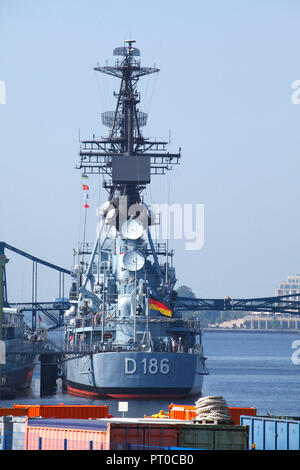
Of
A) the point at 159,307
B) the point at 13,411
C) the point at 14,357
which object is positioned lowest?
the point at 13,411

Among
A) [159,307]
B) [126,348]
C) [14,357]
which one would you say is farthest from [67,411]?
[14,357]

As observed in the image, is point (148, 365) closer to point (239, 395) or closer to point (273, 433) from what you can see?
point (239, 395)

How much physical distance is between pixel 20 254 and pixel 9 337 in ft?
184

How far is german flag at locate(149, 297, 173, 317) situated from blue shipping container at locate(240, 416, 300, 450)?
1376 inches

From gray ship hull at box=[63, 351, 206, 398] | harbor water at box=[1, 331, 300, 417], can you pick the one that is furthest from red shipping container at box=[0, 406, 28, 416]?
gray ship hull at box=[63, 351, 206, 398]

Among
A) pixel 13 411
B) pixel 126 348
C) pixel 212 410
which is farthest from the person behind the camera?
pixel 126 348

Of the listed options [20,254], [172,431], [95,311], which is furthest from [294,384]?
[172,431]

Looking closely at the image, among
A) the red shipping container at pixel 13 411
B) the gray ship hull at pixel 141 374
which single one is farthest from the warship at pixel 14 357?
the red shipping container at pixel 13 411

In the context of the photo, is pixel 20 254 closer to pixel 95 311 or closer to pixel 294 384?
pixel 294 384

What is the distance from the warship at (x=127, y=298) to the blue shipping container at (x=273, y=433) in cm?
3080

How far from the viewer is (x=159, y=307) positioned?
6906cm

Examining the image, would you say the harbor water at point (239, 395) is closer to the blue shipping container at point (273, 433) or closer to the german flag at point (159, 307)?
the german flag at point (159, 307)

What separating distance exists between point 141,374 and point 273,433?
3213cm

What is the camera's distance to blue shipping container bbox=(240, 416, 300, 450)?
105 feet
